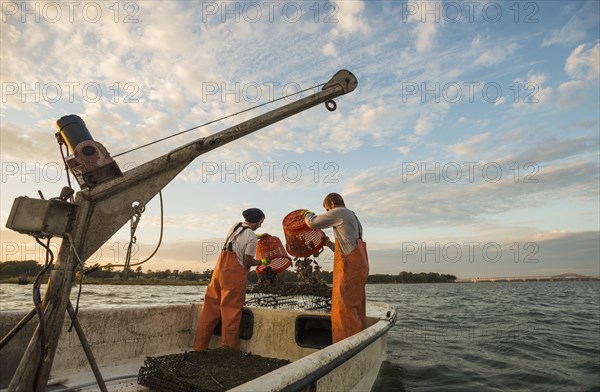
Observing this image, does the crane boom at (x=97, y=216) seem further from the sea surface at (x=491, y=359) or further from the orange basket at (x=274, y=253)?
the orange basket at (x=274, y=253)

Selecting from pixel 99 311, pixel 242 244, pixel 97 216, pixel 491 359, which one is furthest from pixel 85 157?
pixel 491 359

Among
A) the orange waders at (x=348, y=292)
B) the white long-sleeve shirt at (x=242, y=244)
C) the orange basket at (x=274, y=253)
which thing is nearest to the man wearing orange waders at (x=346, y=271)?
the orange waders at (x=348, y=292)

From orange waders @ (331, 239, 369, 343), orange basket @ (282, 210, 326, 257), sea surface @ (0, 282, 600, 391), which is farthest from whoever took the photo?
sea surface @ (0, 282, 600, 391)

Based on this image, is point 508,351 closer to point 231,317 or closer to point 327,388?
point 231,317

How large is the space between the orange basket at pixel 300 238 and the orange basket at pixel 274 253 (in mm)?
534

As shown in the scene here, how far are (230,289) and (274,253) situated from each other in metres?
1.84

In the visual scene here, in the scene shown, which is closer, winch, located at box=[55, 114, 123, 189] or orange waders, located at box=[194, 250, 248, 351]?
winch, located at box=[55, 114, 123, 189]

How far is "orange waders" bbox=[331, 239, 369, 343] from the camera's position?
370 cm

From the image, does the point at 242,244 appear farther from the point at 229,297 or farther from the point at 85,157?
the point at 85,157

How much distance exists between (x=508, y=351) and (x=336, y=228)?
6737 millimetres

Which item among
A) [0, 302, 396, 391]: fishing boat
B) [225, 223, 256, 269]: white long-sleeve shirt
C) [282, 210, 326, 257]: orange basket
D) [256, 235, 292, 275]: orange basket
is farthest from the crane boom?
[256, 235, 292, 275]: orange basket

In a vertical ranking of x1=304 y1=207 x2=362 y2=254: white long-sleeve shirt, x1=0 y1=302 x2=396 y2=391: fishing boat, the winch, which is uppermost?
the winch

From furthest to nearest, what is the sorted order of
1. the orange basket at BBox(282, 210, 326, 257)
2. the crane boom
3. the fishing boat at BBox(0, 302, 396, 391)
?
the orange basket at BBox(282, 210, 326, 257), the fishing boat at BBox(0, 302, 396, 391), the crane boom

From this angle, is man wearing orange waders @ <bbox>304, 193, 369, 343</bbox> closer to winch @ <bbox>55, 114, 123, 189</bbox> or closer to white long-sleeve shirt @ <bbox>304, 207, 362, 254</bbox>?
white long-sleeve shirt @ <bbox>304, 207, 362, 254</bbox>
